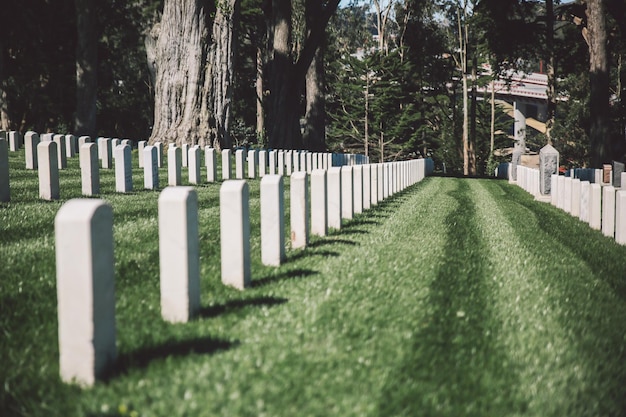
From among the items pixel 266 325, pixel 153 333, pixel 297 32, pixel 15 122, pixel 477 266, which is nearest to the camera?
pixel 153 333

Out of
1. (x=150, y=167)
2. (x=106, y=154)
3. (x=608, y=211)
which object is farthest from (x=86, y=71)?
(x=608, y=211)

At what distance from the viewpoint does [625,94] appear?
4659 cm

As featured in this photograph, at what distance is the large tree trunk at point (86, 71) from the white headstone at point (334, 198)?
2253 cm

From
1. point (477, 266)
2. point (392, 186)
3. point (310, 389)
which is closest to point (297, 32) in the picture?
point (392, 186)

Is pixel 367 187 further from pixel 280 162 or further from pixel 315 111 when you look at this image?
pixel 315 111

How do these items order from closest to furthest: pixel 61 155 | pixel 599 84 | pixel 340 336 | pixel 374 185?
pixel 340 336 < pixel 374 185 < pixel 61 155 < pixel 599 84

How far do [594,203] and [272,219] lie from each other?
7720mm

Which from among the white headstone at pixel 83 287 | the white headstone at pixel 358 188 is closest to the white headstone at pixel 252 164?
the white headstone at pixel 358 188

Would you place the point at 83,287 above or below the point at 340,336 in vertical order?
above

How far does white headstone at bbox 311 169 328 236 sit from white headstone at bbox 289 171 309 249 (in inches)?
29.1

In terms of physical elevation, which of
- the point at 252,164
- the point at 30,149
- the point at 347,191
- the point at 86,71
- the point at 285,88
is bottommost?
the point at 347,191

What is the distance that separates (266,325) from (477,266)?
3.38m

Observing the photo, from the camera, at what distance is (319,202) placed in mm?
8234

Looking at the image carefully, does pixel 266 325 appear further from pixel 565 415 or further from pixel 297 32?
pixel 297 32
